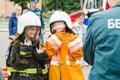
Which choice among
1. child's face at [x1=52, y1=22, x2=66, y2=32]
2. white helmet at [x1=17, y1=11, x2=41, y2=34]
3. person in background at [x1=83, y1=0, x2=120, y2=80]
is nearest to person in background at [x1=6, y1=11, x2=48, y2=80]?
white helmet at [x1=17, y1=11, x2=41, y2=34]

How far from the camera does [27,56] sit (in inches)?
254

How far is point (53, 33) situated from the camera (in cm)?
688

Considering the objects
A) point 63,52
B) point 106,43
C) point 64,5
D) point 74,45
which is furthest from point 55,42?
point 64,5

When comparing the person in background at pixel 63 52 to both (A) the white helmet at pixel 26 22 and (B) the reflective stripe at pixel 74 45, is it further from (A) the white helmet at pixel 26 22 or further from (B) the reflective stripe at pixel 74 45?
(A) the white helmet at pixel 26 22

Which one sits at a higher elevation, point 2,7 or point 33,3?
point 33,3

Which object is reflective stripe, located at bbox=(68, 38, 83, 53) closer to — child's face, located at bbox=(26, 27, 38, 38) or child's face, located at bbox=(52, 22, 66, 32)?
child's face, located at bbox=(52, 22, 66, 32)

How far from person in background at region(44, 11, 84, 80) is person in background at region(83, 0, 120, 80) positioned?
2.38 meters

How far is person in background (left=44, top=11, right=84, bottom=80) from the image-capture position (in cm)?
660

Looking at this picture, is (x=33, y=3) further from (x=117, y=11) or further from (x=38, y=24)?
(x=117, y=11)

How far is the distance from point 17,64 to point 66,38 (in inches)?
31.3

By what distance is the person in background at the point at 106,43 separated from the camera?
4023mm

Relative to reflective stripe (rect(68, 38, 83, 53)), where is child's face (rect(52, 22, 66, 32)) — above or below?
above

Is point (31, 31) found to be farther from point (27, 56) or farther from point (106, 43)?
point (106, 43)

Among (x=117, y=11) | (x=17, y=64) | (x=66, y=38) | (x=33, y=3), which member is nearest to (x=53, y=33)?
(x=66, y=38)
